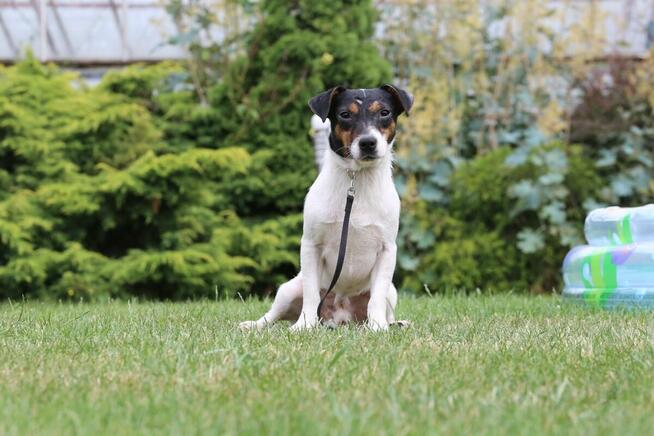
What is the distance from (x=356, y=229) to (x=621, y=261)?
2.28 m

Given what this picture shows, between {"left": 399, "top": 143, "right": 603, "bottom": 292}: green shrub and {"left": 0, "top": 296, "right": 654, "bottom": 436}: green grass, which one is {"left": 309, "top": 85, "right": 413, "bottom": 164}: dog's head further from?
{"left": 399, "top": 143, "right": 603, "bottom": 292}: green shrub

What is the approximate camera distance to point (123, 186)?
8.80m

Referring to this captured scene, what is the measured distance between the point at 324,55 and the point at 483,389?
7.15m

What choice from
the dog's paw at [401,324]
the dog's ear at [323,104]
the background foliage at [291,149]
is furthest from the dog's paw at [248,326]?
the background foliage at [291,149]

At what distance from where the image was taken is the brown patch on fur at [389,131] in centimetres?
498

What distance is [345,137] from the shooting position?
4.96 m

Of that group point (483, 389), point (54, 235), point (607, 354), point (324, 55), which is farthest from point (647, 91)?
point (483, 389)

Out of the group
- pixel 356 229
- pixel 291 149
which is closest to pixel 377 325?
pixel 356 229

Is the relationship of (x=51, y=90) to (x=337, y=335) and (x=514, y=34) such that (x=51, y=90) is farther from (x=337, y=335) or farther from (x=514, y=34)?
(x=337, y=335)

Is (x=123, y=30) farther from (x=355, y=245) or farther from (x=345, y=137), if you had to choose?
(x=355, y=245)

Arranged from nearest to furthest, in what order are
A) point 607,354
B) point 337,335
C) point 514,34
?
point 607,354
point 337,335
point 514,34

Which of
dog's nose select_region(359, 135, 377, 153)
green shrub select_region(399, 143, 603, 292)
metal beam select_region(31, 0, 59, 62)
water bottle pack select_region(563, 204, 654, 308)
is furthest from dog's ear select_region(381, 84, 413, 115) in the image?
metal beam select_region(31, 0, 59, 62)

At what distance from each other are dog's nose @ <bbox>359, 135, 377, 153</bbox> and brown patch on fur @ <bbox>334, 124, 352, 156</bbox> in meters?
0.10

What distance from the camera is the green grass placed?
2.61 meters
